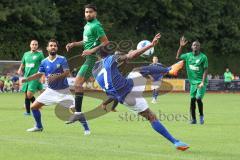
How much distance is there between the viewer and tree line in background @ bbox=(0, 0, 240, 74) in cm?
4862

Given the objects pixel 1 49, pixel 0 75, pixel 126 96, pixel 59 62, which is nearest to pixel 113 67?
pixel 126 96

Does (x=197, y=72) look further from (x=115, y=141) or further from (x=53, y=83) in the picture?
(x=115, y=141)

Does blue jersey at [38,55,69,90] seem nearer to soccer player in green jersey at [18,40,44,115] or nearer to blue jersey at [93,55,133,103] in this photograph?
blue jersey at [93,55,133,103]

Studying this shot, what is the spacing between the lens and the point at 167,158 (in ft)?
32.3

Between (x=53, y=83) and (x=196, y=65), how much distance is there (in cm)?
525

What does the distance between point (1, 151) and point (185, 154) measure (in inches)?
119

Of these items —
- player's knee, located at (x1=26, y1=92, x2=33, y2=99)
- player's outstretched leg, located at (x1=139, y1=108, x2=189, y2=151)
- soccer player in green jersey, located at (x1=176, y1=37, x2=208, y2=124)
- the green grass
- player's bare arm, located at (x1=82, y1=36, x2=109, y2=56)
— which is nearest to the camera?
the green grass

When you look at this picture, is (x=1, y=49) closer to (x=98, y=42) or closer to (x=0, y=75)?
(x=0, y=75)

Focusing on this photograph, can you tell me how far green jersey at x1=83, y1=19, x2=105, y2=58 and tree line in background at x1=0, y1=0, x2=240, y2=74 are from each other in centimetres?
3358

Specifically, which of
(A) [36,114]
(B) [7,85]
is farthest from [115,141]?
(B) [7,85]

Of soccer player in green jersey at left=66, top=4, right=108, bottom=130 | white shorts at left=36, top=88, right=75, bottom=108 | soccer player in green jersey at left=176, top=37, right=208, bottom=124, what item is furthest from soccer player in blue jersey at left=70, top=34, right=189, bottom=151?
soccer player in green jersey at left=176, top=37, right=208, bottom=124

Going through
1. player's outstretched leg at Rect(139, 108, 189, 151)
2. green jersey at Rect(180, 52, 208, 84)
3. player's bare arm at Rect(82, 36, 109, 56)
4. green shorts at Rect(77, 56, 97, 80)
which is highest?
player's bare arm at Rect(82, 36, 109, 56)

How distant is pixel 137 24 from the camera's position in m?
57.4

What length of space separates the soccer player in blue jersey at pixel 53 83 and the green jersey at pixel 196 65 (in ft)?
15.5
